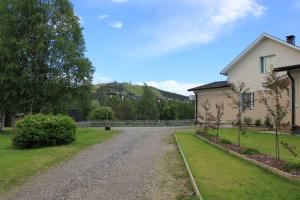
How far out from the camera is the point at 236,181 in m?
10.3

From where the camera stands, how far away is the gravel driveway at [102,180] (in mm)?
9570

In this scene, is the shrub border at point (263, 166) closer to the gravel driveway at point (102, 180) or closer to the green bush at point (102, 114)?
the gravel driveway at point (102, 180)

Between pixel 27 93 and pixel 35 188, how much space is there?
1161 inches

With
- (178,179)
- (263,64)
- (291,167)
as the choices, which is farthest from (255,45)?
(178,179)

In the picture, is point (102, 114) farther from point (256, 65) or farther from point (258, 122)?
point (258, 122)

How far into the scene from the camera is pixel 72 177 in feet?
38.6

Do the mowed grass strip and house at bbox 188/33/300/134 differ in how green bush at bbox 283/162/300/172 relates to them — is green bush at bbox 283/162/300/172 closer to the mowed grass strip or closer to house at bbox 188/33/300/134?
the mowed grass strip

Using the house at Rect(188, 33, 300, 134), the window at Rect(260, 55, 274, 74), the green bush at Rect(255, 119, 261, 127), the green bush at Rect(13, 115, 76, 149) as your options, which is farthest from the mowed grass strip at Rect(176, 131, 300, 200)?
the window at Rect(260, 55, 274, 74)

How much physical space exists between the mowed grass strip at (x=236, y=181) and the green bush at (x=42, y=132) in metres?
9.41

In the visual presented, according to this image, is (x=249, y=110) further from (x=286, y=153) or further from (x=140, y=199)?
(x=140, y=199)

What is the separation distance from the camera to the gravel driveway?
9.57m

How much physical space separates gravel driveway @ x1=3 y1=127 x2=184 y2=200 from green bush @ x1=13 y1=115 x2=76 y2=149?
16.8 ft

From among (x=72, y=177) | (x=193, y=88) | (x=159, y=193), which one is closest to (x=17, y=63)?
(x=193, y=88)

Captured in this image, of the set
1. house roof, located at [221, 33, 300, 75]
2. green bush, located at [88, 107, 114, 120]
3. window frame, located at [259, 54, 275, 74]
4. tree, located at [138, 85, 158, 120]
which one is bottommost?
green bush, located at [88, 107, 114, 120]
